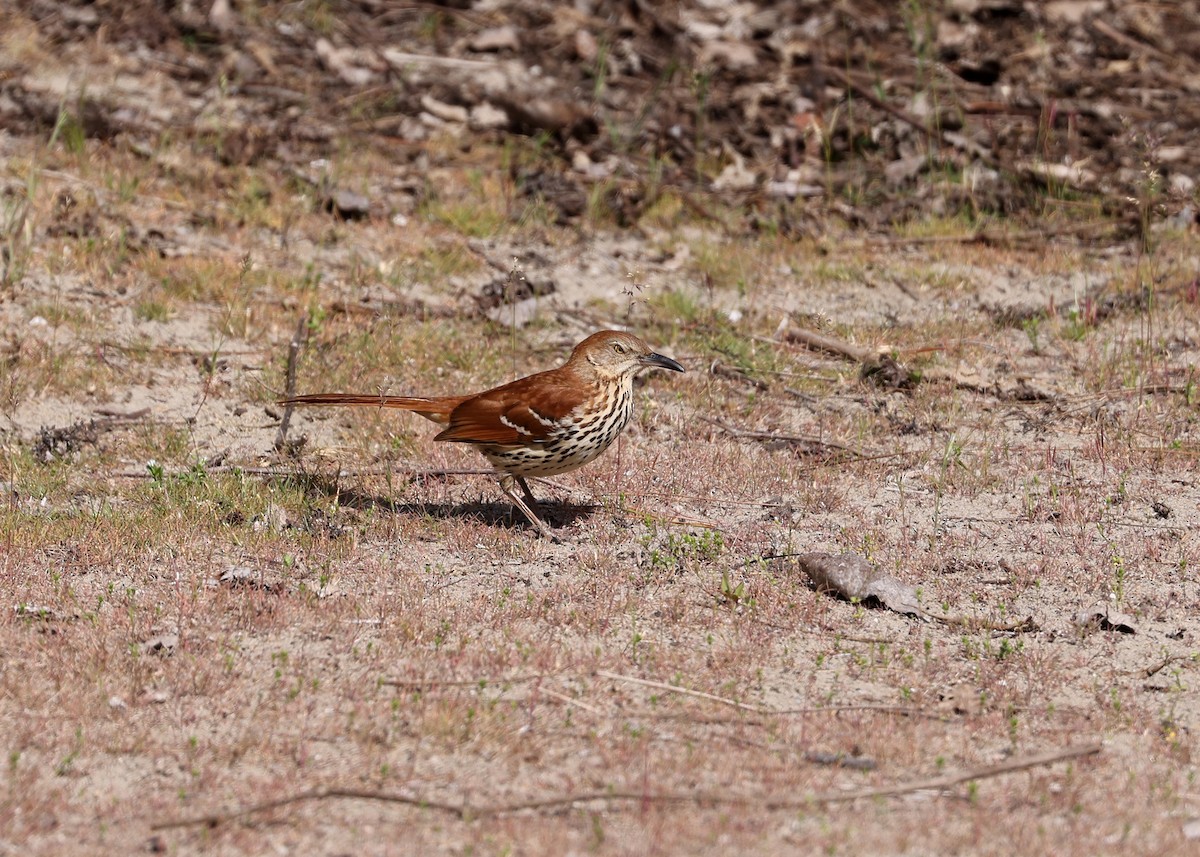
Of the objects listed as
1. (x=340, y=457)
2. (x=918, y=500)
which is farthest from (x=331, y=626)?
(x=918, y=500)

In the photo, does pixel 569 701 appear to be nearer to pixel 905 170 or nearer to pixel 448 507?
pixel 448 507

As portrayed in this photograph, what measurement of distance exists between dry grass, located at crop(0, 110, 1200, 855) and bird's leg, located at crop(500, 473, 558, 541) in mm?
130

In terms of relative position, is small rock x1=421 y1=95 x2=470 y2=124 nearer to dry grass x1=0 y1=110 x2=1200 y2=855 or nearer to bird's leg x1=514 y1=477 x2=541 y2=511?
dry grass x1=0 y1=110 x2=1200 y2=855

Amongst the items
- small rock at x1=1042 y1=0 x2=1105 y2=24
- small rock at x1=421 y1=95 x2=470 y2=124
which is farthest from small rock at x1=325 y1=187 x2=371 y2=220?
small rock at x1=1042 y1=0 x2=1105 y2=24

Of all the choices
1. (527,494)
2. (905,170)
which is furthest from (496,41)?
(527,494)

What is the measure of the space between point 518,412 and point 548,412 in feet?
0.49

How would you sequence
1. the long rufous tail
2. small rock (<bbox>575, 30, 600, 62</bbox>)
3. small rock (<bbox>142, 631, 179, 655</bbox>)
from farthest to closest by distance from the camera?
small rock (<bbox>575, 30, 600, 62</bbox>), the long rufous tail, small rock (<bbox>142, 631, 179, 655</bbox>)

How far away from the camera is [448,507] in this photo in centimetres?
721

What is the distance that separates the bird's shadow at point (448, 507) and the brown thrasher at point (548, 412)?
0.34ft

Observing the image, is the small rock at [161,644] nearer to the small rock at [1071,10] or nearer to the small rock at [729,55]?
the small rock at [729,55]

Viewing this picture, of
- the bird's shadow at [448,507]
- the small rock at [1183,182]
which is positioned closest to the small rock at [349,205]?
the bird's shadow at [448,507]

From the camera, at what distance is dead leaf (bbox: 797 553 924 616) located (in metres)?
6.12

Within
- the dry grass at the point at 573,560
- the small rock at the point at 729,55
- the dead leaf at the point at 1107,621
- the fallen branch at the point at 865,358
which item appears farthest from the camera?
the small rock at the point at 729,55

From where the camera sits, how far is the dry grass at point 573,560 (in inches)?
186
